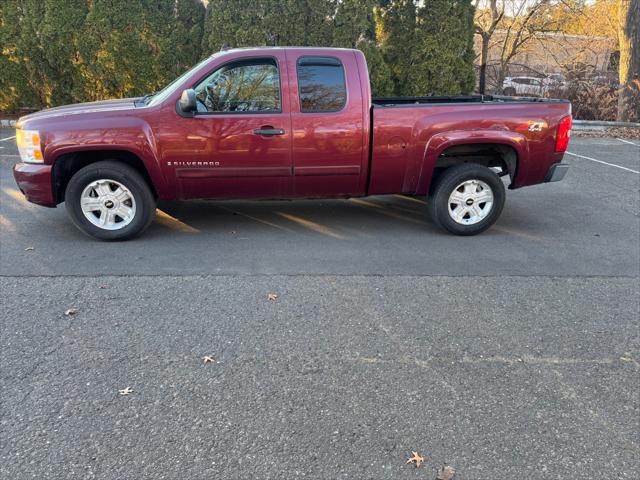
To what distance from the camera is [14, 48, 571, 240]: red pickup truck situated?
512 centimetres

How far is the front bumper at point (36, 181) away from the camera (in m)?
5.15

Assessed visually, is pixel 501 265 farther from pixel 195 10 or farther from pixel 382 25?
pixel 195 10

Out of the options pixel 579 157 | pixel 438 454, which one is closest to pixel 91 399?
pixel 438 454

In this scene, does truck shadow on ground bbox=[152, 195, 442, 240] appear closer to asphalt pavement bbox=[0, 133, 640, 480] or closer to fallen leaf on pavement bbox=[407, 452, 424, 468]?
asphalt pavement bbox=[0, 133, 640, 480]

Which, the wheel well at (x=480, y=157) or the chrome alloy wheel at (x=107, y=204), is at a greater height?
the wheel well at (x=480, y=157)

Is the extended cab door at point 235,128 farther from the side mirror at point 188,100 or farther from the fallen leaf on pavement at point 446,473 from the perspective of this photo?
the fallen leaf on pavement at point 446,473

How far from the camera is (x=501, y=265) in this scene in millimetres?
4910

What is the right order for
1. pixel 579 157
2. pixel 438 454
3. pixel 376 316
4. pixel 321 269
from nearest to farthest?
pixel 438 454
pixel 376 316
pixel 321 269
pixel 579 157

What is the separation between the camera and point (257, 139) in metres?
5.21

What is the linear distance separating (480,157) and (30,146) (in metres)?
4.79

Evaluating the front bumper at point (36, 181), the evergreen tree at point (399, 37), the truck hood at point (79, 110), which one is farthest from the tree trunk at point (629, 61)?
the front bumper at point (36, 181)

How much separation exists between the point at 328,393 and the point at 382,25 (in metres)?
11.9

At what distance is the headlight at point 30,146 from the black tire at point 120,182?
15.0 inches

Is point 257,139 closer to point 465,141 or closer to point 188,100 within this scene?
point 188,100
